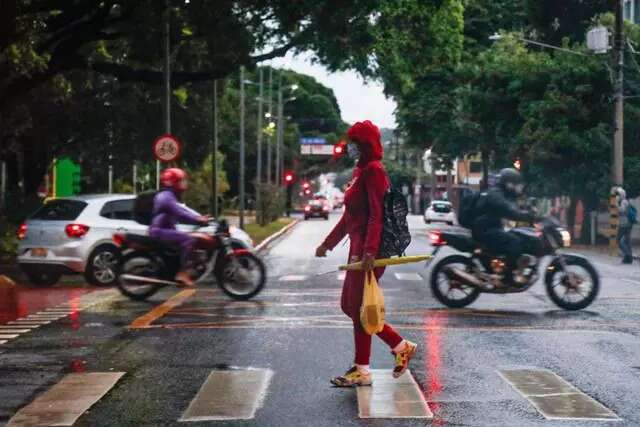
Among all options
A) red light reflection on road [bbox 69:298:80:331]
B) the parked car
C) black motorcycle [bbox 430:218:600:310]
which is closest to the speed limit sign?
red light reflection on road [bbox 69:298:80:331]

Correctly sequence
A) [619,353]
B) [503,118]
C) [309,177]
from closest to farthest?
[619,353], [503,118], [309,177]

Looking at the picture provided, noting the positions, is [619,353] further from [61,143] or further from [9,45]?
[61,143]

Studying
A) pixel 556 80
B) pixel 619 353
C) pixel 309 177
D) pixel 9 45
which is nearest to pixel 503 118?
pixel 556 80

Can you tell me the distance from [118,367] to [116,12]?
22.1 metres

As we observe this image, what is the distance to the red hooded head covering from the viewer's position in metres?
9.29

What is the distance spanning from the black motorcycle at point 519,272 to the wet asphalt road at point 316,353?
28cm

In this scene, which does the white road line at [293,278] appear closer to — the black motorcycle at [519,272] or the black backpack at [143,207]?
the black backpack at [143,207]

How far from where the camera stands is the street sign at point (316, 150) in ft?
370

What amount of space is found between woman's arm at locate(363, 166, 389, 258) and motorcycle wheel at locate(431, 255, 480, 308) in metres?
6.61

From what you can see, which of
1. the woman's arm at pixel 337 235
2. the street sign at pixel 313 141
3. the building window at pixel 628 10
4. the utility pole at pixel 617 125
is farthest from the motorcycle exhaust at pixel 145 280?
the street sign at pixel 313 141

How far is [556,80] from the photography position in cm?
4259

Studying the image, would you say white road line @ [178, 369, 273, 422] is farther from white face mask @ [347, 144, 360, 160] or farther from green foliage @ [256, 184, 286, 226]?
green foliage @ [256, 184, 286, 226]

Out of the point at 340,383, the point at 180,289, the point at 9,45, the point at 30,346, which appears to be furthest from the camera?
the point at 9,45

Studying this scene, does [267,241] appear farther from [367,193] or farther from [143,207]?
[367,193]
